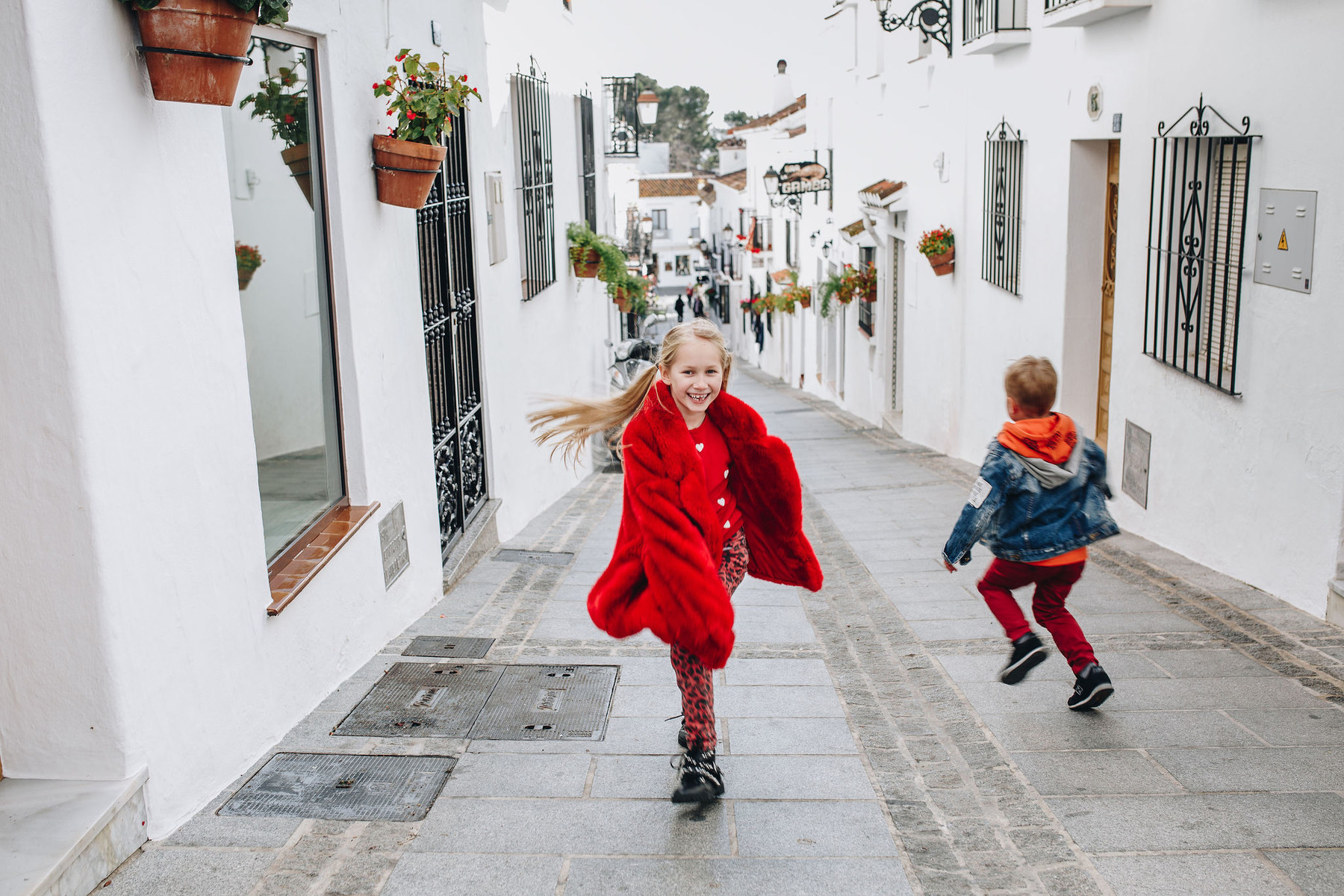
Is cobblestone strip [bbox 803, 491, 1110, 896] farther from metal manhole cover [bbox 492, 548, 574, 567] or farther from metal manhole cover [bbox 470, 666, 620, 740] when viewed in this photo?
metal manhole cover [bbox 492, 548, 574, 567]

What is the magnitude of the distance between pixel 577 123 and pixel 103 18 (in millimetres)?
11295

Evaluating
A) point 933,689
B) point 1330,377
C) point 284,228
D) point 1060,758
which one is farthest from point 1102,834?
point 284,228

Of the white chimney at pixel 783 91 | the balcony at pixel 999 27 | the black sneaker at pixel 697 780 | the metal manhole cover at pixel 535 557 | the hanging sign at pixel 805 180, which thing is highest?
the white chimney at pixel 783 91

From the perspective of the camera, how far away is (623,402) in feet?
12.4

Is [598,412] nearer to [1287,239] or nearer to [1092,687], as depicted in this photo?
[1092,687]

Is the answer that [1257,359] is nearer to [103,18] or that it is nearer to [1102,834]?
[1102,834]

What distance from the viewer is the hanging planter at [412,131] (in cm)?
546

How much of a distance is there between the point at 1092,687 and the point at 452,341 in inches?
182

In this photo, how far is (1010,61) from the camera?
10.6 meters

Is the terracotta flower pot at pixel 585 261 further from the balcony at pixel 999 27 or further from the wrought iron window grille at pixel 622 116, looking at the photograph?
the wrought iron window grille at pixel 622 116

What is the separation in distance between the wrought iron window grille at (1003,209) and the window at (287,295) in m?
7.12

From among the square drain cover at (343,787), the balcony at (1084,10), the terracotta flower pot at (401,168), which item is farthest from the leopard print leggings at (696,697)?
the balcony at (1084,10)

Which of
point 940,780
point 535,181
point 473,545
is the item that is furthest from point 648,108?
point 940,780

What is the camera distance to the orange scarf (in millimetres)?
4125
